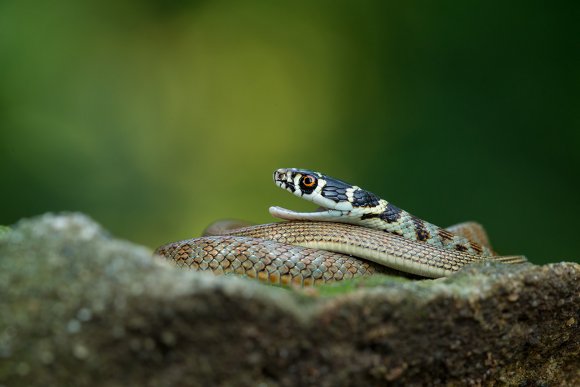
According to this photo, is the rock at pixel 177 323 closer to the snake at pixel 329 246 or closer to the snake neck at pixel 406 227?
the snake at pixel 329 246

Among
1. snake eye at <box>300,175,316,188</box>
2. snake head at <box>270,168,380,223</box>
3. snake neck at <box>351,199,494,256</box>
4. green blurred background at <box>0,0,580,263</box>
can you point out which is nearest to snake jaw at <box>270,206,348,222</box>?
snake head at <box>270,168,380,223</box>

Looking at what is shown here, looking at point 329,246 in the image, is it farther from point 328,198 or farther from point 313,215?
point 328,198

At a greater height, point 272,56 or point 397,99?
point 272,56

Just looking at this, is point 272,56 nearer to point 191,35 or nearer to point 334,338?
point 191,35

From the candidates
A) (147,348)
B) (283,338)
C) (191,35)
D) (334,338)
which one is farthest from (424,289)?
(191,35)

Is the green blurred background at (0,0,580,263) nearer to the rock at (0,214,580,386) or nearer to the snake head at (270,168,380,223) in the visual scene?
the snake head at (270,168,380,223)

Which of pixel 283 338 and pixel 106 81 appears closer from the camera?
pixel 283 338
